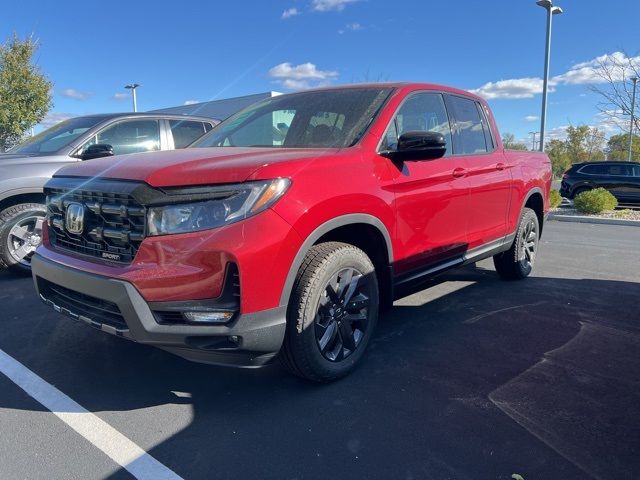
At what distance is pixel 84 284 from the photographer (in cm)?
265

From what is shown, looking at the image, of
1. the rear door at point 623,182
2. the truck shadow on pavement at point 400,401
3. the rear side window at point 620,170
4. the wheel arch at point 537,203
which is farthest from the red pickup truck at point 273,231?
the rear side window at point 620,170

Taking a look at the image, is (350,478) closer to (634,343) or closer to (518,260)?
(634,343)

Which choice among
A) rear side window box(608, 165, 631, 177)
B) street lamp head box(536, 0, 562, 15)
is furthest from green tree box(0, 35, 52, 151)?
rear side window box(608, 165, 631, 177)

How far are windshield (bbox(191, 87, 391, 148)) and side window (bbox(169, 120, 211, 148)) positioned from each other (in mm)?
2171

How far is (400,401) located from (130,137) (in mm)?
4599

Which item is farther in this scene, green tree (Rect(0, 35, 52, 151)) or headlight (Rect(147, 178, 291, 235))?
green tree (Rect(0, 35, 52, 151))

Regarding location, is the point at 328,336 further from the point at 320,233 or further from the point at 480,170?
the point at 480,170

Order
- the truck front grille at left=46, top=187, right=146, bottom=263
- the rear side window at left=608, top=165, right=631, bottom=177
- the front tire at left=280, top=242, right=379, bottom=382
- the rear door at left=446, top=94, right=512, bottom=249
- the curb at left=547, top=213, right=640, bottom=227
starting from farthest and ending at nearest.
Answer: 1. the rear side window at left=608, top=165, right=631, bottom=177
2. the curb at left=547, top=213, right=640, bottom=227
3. the rear door at left=446, top=94, right=512, bottom=249
4. the front tire at left=280, top=242, right=379, bottom=382
5. the truck front grille at left=46, top=187, right=146, bottom=263

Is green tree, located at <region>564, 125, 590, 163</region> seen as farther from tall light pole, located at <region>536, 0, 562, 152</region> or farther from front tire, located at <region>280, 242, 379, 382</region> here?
front tire, located at <region>280, 242, 379, 382</region>

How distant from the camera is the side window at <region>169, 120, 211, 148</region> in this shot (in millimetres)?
6266

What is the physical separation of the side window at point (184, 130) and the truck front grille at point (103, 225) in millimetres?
3262

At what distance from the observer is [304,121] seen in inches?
147

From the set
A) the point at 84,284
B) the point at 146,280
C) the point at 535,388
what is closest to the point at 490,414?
the point at 535,388

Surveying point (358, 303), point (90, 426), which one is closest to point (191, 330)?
point (90, 426)
